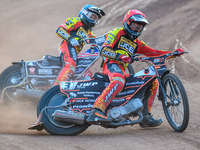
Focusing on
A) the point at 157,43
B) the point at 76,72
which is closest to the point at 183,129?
the point at 76,72

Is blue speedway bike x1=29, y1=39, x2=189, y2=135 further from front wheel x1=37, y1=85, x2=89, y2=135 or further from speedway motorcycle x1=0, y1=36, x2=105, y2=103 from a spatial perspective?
speedway motorcycle x1=0, y1=36, x2=105, y2=103

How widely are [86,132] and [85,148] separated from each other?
4.87 feet

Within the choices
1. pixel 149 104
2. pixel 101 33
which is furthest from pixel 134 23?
pixel 101 33

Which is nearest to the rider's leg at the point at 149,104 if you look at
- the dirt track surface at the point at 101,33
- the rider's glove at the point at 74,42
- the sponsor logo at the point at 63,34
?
the dirt track surface at the point at 101,33

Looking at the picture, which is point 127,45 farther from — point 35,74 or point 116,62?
point 35,74

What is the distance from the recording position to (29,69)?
848cm

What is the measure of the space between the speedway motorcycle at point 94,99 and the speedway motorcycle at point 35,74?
6.51 ft

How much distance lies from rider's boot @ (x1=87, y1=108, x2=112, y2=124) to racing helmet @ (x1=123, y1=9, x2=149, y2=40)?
1632 millimetres

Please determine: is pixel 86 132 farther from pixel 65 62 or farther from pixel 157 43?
pixel 157 43

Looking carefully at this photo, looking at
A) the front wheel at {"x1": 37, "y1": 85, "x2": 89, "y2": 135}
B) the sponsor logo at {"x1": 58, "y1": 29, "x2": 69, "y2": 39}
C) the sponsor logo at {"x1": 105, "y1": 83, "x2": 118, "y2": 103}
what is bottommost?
the front wheel at {"x1": 37, "y1": 85, "x2": 89, "y2": 135}

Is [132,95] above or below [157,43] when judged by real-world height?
below

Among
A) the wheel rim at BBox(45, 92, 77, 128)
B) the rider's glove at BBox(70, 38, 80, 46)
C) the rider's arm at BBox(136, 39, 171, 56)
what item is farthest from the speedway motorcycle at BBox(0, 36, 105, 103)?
the wheel rim at BBox(45, 92, 77, 128)

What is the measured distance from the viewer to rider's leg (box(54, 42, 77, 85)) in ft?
27.4

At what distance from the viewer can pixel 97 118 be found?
19.8ft
